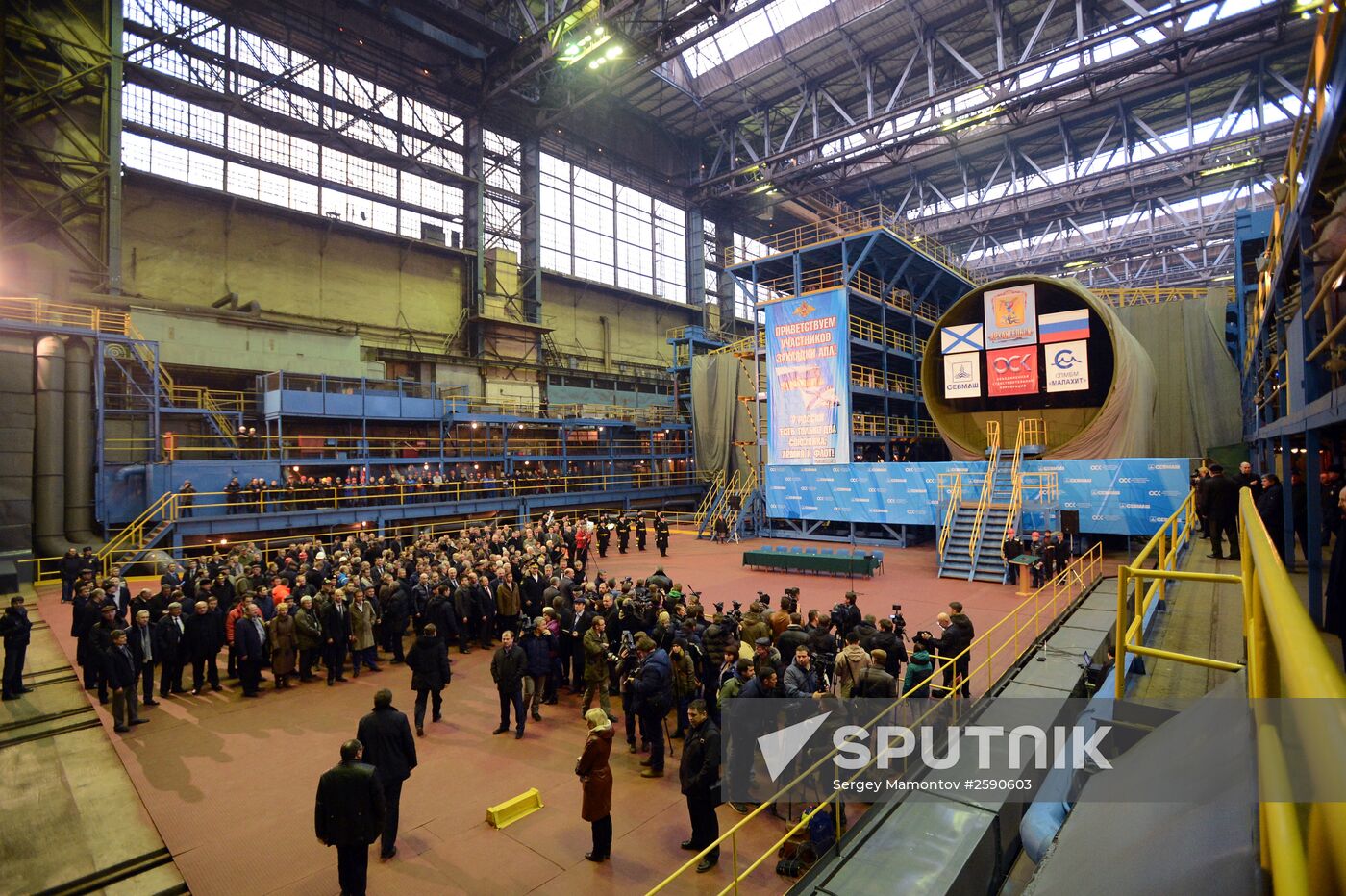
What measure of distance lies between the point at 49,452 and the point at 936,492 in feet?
93.8

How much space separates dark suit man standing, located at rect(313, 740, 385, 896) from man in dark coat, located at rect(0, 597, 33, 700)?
8.18 m

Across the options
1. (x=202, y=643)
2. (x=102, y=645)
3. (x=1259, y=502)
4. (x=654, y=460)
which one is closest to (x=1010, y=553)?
(x=1259, y=502)

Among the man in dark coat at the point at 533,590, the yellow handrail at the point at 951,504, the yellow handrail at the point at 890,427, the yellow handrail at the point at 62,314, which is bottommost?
the man in dark coat at the point at 533,590

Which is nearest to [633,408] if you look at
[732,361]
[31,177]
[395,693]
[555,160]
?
[732,361]

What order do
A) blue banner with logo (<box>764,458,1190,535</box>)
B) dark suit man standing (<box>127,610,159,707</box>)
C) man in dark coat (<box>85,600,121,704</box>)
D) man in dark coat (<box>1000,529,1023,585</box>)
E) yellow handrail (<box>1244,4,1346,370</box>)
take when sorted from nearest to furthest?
yellow handrail (<box>1244,4,1346,370</box>)
man in dark coat (<box>85,600,121,704</box>)
dark suit man standing (<box>127,610,159,707</box>)
man in dark coat (<box>1000,529,1023,585</box>)
blue banner with logo (<box>764,458,1190,535</box>)

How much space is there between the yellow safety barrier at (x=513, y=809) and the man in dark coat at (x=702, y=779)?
6.01 feet

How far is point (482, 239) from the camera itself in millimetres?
35969

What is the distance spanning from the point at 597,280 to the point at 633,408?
900 centimetres

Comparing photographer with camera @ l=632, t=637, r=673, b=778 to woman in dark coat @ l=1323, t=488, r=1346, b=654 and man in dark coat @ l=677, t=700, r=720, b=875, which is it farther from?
woman in dark coat @ l=1323, t=488, r=1346, b=654

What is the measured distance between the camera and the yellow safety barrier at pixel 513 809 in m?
6.87

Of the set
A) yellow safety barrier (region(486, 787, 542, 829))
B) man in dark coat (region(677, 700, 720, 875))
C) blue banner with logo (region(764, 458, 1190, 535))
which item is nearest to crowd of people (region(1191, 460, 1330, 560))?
blue banner with logo (region(764, 458, 1190, 535))

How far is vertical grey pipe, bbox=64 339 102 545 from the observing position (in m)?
20.8

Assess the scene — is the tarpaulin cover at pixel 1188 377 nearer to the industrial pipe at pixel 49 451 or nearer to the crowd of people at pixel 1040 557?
the crowd of people at pixel 1040 557

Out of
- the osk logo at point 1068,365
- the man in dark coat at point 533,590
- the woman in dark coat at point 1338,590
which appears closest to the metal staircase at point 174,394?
the man in dark coat at point 533,590
